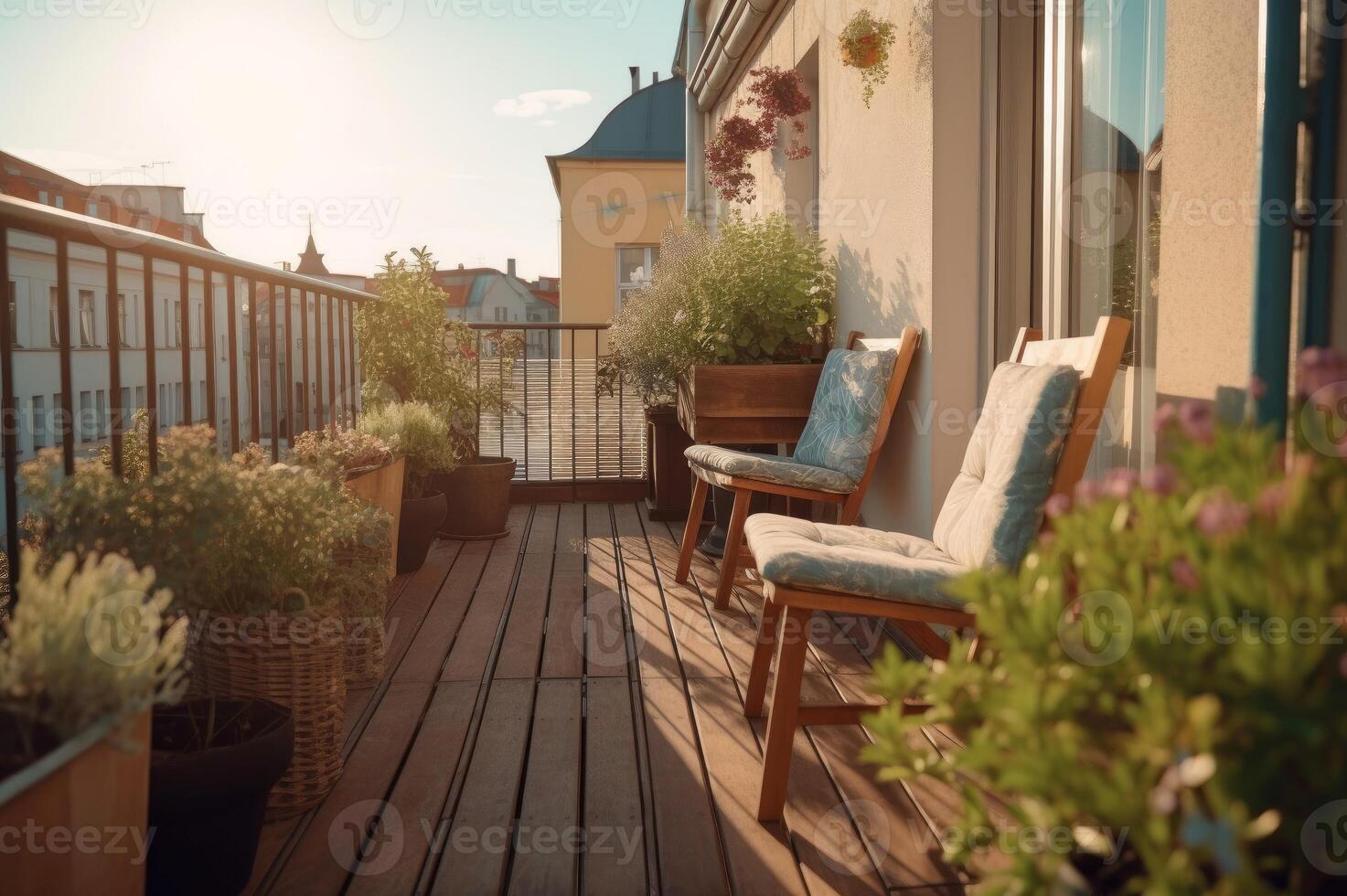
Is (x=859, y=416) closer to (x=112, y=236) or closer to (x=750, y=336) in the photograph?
(x=750, y=336)

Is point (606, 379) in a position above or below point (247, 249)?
below

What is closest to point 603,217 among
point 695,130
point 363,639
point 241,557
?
point 695,130

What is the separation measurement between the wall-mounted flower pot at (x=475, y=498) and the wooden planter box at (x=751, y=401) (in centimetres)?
127

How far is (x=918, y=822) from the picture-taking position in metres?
1.88

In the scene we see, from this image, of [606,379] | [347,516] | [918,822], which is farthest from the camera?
[606,379]

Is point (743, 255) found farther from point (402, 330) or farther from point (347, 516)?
point (347, 516)

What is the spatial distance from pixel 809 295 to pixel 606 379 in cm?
162

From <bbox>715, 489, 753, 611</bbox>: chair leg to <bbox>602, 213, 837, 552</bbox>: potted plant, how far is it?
0.53 meters

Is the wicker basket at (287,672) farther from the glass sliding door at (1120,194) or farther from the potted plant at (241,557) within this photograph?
the glass sliding door at (1120,194)

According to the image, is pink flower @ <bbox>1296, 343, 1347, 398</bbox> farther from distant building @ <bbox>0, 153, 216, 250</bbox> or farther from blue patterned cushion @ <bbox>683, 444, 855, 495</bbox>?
distant building @ <bbox>0, 153, 216, 250</bbox>

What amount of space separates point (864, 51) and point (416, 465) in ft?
7.54

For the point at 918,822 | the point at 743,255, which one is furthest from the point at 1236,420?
the point at 743,255

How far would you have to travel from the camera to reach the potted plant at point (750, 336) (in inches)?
151

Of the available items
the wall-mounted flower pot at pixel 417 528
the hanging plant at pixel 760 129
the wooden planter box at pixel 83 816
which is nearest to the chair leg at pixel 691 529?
the wall-mounted flower pot at pixel 417 528
